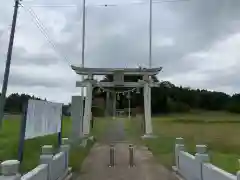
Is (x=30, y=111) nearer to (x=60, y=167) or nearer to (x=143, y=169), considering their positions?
(x=60, y=167)

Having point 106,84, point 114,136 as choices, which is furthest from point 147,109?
point 114,136

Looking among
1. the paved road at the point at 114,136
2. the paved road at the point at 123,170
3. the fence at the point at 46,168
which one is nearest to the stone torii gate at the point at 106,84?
Answer: the paved road at the point at 114,136

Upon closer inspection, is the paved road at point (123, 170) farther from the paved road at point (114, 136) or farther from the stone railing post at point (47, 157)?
the paved road at point (114, 136)

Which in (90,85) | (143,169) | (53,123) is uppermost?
(90,85)

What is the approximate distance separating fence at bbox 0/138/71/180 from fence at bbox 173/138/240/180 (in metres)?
3.32

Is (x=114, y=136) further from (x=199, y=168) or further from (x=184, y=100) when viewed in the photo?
(x=184, y=100)

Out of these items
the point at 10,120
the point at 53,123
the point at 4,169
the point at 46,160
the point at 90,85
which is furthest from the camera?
the point at 10,120

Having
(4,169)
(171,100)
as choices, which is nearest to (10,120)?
(171,100)

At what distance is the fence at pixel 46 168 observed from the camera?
194 inches

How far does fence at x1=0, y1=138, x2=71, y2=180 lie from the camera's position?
4.92 metres

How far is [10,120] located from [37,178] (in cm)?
4598

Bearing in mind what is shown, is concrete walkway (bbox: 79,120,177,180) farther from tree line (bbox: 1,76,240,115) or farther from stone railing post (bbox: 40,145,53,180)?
tree line (bbox: 1,76,240,115)

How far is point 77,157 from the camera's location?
14953mm

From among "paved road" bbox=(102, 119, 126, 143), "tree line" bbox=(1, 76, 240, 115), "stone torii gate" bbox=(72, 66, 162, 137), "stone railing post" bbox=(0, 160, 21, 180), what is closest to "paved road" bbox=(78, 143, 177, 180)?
"stone railing post" bbox=(0, 160, 21, 180)
